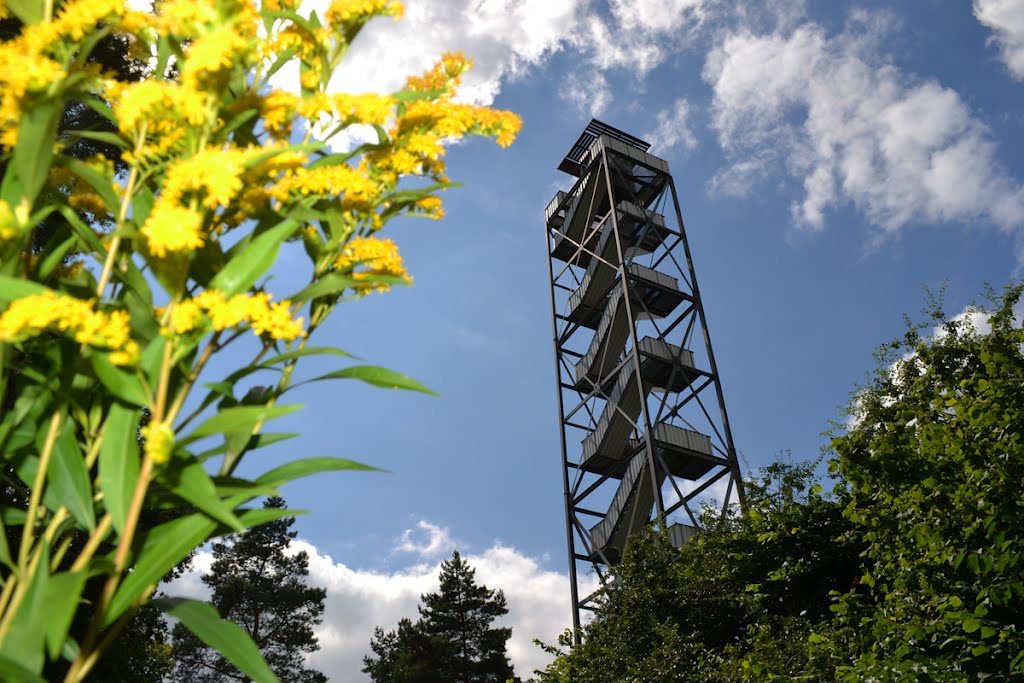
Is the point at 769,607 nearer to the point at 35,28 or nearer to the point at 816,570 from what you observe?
the point at 816,570

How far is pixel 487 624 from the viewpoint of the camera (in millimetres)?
35250

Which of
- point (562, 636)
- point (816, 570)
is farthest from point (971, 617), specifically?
point (562, 636)

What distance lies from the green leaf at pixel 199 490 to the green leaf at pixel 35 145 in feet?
1.97

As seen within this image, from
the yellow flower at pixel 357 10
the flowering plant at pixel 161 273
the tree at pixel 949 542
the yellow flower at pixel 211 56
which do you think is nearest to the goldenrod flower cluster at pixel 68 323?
the flowering plant at pixel 161 273

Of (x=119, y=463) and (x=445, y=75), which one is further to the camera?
(x=445, y=75)

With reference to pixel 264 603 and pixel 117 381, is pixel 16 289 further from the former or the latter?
pixel 264 603

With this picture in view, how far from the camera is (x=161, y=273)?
4.74 feet

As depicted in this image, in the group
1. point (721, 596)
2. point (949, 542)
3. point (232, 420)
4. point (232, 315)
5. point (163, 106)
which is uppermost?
point (721, 596)

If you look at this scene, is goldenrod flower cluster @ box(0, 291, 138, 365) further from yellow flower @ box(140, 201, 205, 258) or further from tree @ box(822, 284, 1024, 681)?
tree @ box(822, 284, 1024, 681)

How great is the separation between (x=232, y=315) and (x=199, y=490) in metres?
0.33

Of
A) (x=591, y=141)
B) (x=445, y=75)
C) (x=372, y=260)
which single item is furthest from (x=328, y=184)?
(x=591, y=141)

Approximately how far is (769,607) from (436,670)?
935 inches

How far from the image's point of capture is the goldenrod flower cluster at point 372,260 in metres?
1.73

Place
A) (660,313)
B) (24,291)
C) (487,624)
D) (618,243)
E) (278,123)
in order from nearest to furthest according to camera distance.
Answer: (24,291) < (278,123) < (618,243) < (660,313) < (487,624)
